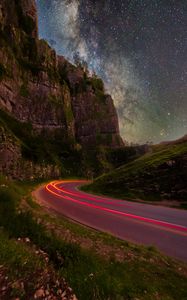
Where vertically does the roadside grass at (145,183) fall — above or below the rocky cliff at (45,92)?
below

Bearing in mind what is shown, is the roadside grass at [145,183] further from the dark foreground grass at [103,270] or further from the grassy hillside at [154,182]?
the dark foreground grass at [103,270]

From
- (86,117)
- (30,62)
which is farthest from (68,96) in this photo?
(30,62)

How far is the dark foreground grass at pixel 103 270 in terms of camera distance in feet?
12.0

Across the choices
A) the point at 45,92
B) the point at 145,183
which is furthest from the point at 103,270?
the point at 45,92

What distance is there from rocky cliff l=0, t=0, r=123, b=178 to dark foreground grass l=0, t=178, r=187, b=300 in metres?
61.7

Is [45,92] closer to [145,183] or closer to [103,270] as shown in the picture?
[145,183]

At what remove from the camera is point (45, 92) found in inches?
3607

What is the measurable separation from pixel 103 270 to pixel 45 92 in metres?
97.4

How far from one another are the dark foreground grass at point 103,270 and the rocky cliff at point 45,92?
6175cm

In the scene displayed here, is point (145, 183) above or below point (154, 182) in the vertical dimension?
below

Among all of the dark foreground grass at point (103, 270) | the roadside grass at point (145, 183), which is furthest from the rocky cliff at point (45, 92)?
the dark foreground grass at point (103, 270)

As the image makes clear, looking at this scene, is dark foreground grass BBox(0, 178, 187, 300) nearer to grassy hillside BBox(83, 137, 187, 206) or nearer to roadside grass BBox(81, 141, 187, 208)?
roadside grass BBox(81, 141, 187, 208)

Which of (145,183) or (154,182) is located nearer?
(154,182)

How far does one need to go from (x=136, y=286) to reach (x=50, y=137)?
9008cm
